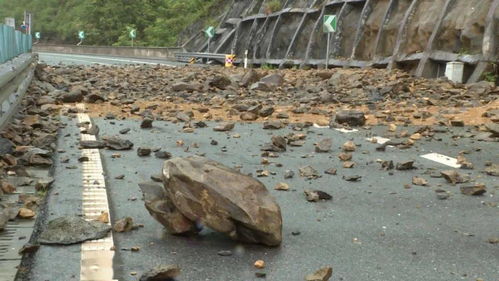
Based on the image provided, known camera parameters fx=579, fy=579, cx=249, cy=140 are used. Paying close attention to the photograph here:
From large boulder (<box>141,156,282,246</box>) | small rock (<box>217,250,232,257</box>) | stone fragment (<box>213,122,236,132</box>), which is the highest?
large boulder (<box>141,156,282,246</box>)

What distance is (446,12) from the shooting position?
52.5 ft

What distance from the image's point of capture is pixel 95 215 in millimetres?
4242

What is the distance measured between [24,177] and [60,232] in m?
1.71

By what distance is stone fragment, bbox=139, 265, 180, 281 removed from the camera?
3119mm

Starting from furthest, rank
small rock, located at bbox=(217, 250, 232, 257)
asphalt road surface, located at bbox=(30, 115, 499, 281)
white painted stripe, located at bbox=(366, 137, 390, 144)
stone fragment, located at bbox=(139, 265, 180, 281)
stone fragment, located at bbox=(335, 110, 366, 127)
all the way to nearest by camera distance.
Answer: stone fragment, located at bbox=(335, 110, 366, 127), white painted stripe, located at bbox=(366, 137, 390, 144), small rock, located at bbox=(217, 250, 232, 257), asphalt road surface, located at bbox=(30, 115, 499, 281), stone fragment, located at bbox=(139, 265, 180, 281)

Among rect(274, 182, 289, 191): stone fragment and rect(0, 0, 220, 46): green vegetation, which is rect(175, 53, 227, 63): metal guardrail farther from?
rect(274, 182, 289, 191): stone fragment

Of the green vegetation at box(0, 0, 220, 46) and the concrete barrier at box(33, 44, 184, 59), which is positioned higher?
the green vegetation at box(0, 0, 220, 46)

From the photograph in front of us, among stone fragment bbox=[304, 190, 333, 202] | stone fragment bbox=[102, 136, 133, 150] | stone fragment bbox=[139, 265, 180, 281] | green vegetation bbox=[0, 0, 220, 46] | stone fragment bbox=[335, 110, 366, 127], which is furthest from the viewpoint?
green vegetation bbox=[0, 0, 220, 46]

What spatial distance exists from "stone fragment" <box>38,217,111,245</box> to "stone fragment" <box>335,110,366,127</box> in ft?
20.0

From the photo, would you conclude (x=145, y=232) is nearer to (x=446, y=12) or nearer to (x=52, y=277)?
(x=52, y=277)

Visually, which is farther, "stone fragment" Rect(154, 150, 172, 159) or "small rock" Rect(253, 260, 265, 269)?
"stone fragment" Rect(154, 150, 172, 159)

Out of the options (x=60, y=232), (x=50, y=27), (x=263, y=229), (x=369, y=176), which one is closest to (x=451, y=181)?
(x=369, y=176)

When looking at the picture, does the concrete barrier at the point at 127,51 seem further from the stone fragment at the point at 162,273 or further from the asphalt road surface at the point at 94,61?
the stone fragment at the point at 162,273

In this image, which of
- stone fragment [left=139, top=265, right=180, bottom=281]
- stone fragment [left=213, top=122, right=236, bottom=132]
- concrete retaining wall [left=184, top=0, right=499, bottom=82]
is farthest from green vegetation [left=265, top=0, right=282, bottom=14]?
stone fragment [left=139, top=265, right=180, bottom=281]
